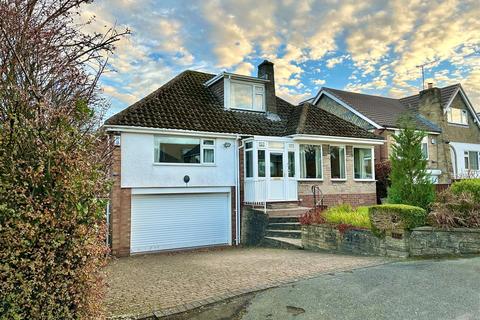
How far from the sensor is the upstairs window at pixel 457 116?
2399 centimetres

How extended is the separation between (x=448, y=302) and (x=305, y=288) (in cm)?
224

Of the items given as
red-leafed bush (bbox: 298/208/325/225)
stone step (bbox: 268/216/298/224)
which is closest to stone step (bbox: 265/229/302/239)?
stone step (bbox: 268/216/298/224)

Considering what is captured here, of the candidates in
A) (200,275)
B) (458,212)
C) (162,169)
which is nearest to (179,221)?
(162,169)

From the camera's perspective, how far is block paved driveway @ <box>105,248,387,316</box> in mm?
5918

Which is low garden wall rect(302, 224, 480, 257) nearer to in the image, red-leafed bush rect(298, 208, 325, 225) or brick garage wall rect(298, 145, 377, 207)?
red-leafed bush rect(298, 208, 325, 225)

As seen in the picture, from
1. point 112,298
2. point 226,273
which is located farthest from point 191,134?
point 112,298

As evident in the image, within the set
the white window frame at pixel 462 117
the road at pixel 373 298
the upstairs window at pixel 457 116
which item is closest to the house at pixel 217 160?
the road at pixel 373 298

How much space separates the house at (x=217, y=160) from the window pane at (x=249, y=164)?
4 centimetres

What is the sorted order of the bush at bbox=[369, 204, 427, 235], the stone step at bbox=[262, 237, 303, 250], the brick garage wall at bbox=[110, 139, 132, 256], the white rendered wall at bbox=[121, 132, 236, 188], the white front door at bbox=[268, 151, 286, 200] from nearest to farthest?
the bush at bbox=[369, 204, 427, 235], the stone step at bbox=[262, 237, 303, 250], the brick garage wall at bbox=[110, 139, 132, 256], the white rendered wall at bbox=[121, 132, 236, 188], the white front door at bbox=[268, 151, 286, 200]

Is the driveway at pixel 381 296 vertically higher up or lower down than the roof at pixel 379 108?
lower down

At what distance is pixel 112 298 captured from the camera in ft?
20.5

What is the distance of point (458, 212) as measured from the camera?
8.41 metres

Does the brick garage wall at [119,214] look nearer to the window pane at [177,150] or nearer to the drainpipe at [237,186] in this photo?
the window pane at [177,150]

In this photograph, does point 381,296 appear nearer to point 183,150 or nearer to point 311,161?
point 183,150
